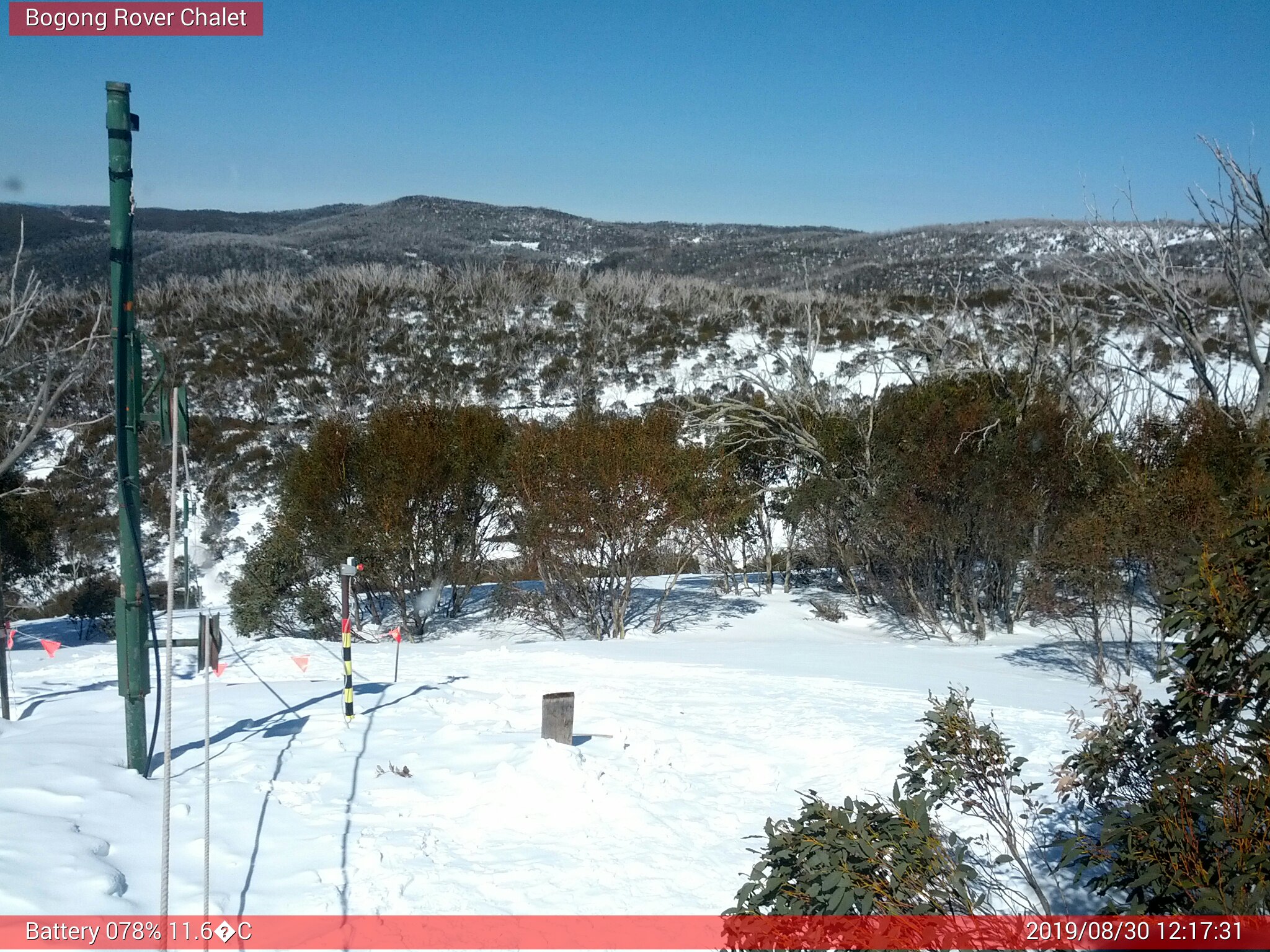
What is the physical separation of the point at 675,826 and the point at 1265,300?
52.6 m

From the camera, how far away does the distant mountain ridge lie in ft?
229

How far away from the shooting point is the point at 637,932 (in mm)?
5277

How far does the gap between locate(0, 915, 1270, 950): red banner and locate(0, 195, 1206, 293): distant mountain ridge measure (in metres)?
54.0

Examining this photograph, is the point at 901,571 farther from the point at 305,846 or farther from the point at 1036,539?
the point at 305,846

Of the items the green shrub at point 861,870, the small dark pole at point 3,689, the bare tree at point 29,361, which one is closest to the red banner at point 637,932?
the green shrub at point 861,870

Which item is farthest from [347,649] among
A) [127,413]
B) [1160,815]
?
[1160,815]

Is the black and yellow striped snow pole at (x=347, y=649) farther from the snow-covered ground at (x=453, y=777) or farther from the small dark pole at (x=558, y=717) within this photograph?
the small dark pole at (x=558, y=717)

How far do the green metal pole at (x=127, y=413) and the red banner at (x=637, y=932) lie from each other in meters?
2.20

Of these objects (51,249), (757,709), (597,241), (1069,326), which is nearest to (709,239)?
(597,241)

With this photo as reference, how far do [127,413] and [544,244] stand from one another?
99013 millimetres

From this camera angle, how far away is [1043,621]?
62.2 feet

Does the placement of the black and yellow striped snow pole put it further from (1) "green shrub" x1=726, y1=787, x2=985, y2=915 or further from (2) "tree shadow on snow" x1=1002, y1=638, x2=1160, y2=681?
(2) "tree shadow on snow" x1=1002, y1=638, x2=1160, y2=681

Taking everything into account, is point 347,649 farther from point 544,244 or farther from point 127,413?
point 544,244

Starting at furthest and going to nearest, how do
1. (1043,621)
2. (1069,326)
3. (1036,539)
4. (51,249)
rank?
(51,249), (1069,326), (1043,621), (1036,539)
